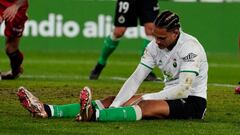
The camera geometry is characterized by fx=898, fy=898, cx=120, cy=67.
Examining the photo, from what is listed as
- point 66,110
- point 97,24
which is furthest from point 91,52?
point 66,110

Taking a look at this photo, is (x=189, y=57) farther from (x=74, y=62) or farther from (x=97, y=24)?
(x=97, y=24)

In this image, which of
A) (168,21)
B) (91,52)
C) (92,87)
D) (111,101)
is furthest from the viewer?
(91,52)

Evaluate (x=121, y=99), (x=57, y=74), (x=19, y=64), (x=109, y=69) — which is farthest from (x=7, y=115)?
(x=109, y=69)

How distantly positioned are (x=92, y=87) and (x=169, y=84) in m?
4.34

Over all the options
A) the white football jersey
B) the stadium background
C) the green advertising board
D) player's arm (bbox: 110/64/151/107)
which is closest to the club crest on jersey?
the white football jersey

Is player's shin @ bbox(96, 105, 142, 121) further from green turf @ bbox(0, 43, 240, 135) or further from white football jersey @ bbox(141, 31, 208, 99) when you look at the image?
white football jersey @ bbox(141, 31, 208, 99)

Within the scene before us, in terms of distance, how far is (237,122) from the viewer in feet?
32.6

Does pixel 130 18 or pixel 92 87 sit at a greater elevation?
pixel 130 18

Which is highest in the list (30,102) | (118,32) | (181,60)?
(118,32)

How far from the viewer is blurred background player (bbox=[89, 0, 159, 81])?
52.6ft

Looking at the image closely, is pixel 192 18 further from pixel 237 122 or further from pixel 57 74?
pixel 237 122

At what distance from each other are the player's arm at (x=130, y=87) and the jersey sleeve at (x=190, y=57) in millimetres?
469

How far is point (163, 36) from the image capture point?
961 centimetres

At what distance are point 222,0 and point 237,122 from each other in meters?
16.1
